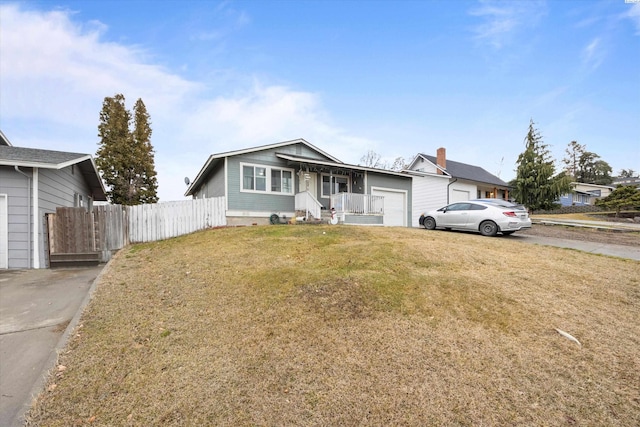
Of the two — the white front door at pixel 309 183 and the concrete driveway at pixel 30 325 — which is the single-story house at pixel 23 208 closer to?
the concrete driveway at pixel 30 325

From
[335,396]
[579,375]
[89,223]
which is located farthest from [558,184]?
[89,223]

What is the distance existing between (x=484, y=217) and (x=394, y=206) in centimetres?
668

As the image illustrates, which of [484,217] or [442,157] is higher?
[442,157]

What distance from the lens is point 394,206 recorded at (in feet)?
60.2

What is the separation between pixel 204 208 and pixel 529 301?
11.7 metres

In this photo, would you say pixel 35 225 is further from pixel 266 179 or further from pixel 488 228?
pixel 488 228

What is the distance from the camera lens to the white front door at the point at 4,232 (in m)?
8.49

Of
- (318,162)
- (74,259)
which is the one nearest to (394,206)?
(318,162)

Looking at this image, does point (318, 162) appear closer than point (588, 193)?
Yes

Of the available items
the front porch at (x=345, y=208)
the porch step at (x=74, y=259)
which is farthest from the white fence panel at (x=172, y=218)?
the front porch at (x=345, y=208)

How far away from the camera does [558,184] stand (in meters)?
23.5

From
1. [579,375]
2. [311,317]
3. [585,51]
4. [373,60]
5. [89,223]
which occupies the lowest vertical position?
[579,375]

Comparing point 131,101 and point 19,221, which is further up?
point 131,101

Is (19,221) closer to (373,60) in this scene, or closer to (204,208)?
(204,208)
